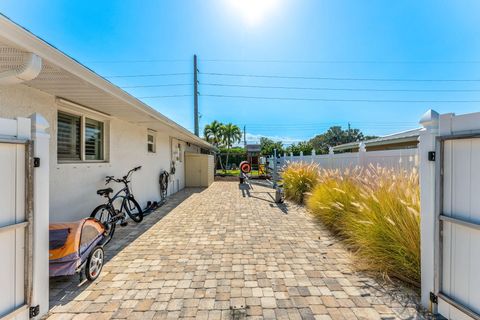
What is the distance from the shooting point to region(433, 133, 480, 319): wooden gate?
1.96 m

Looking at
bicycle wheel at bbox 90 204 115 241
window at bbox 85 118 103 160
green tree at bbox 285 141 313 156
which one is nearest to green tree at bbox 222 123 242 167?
green tree at bbox 285 141 313 156

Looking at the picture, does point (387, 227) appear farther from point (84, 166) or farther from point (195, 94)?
point (195, 94)

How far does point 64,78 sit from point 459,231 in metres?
4.57

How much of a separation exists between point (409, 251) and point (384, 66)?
1864 cm

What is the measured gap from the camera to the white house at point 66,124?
2.23 metres

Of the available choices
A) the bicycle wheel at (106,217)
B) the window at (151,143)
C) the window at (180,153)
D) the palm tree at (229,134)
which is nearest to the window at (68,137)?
the bicycle wheel at (106,217)

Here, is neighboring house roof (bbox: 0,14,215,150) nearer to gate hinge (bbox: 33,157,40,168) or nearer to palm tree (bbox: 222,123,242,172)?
gate hinge (bbox: 33,157,40,168)

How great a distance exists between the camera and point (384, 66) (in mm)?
17531

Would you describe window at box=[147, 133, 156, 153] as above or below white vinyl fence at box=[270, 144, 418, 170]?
above

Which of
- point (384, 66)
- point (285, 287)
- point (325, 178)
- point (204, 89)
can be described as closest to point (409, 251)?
point (285, 287)

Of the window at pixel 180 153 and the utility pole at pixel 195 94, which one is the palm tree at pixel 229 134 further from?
the window at pixel 180 153

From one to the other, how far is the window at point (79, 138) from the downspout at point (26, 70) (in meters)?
1.86

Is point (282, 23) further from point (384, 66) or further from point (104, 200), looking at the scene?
point (384, 66)

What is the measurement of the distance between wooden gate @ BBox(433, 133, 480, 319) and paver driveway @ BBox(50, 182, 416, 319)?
0.42 m
